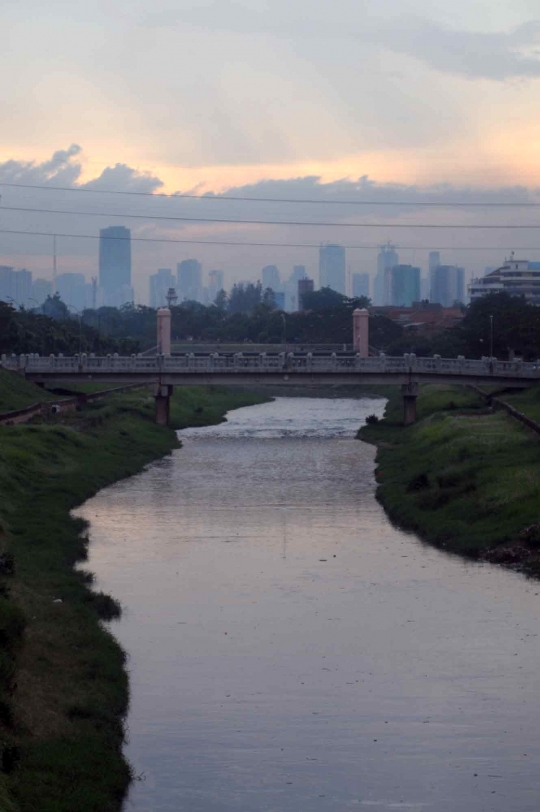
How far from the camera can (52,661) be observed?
19.7 meters

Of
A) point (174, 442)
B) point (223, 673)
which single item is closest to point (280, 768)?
point (223, 673)

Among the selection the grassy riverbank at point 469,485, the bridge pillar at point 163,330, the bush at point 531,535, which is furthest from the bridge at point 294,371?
the bush at point 531,535

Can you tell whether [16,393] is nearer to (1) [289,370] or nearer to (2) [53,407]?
(2) [53,407]

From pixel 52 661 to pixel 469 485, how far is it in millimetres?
19910

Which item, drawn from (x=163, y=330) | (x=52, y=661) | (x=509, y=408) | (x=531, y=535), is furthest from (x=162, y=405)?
(x=52, y=661)

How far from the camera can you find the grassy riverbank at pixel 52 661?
14.9 metres

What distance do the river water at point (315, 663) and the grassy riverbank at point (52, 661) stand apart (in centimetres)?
52

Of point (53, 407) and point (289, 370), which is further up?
point (289, 370)

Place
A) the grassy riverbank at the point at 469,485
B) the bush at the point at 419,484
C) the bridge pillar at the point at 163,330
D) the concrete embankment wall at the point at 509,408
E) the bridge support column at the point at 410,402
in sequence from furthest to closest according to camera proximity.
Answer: the bridge pillar at the point at 163,330 → the bridge support column at the point at 410,402 → the concrete embankment wall at the point at 509,408 → the bush at the point at 419,484 → the grassy riverbank at the point at 469,485

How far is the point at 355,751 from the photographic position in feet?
55.9

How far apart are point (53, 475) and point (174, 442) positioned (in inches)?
805

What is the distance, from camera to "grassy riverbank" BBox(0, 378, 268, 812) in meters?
14.9

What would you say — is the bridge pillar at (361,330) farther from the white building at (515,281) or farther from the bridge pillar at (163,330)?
the white building at (515,281)

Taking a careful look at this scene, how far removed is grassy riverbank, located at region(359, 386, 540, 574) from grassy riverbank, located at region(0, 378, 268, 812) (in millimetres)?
9692
